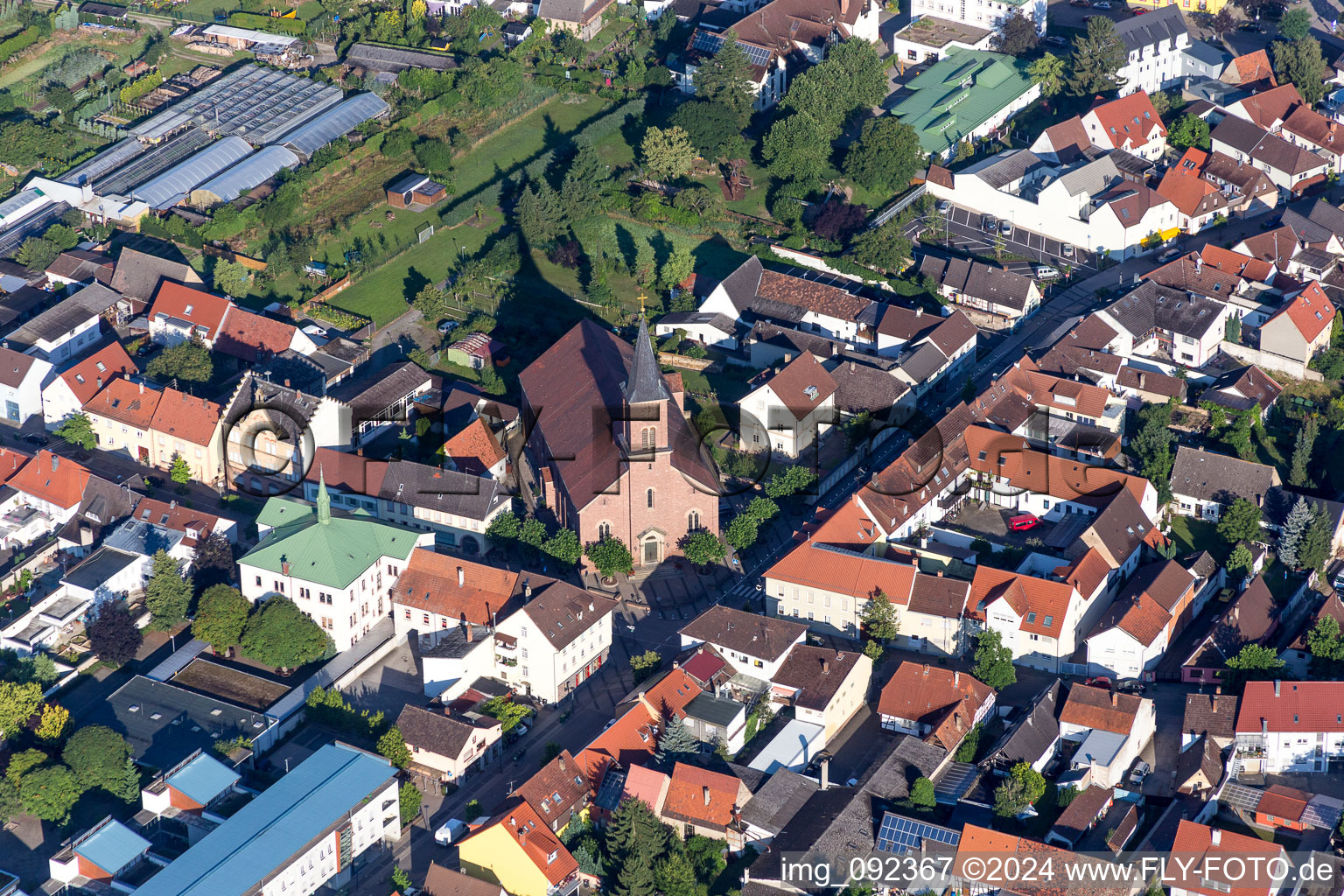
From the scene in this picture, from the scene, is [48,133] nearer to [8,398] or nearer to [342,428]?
[8,398]

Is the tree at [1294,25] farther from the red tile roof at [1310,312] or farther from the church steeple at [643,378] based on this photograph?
the church steeple at [643,378]

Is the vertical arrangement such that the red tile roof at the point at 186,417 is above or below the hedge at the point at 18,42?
below

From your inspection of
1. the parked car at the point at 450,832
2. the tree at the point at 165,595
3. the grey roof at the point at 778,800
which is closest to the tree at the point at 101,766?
the tree at the point at 165,595

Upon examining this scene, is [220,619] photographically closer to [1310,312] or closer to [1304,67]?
[1310,312]

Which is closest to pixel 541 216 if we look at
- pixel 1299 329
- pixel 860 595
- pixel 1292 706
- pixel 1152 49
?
pixel 860 595

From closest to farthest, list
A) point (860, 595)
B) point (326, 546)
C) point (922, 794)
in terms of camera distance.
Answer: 1. point (922, 794)
2. point (860, 595)
3. point (326, 546)
